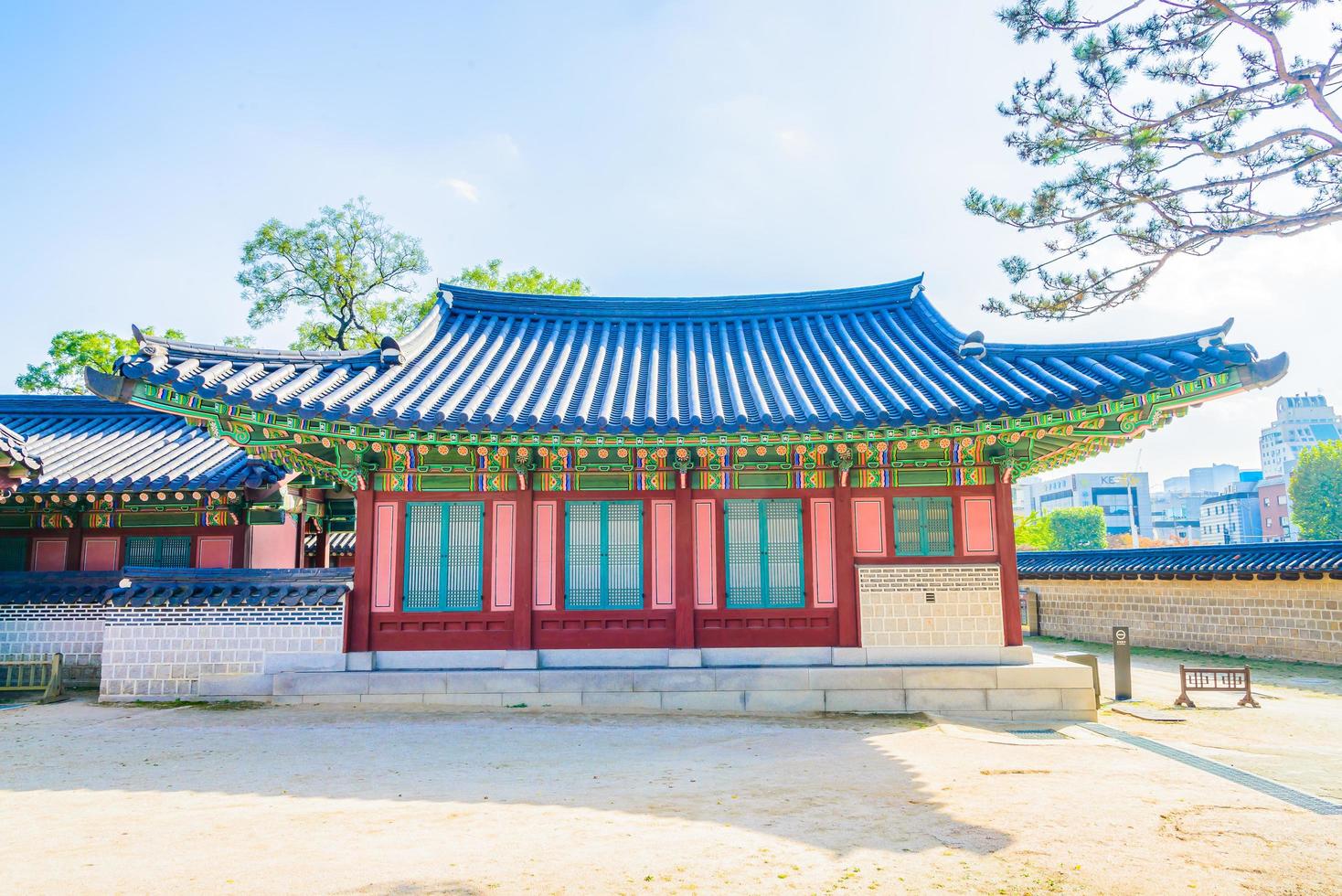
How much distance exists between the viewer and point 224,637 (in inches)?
456

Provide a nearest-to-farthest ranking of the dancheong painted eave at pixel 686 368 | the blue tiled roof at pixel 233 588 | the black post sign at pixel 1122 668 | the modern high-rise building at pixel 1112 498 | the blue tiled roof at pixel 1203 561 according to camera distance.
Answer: the dancheong painted eave at pixel 686 368
the blue tiled roof at pixel 233 588
the black post sign at pixel 1122 668
the blue tiled roof at pixel 1203 561
the modern high-rise building at pixel 1112 498

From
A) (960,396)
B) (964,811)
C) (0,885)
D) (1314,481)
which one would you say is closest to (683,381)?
(960,396)

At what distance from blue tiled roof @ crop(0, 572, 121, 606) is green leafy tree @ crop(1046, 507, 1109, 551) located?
209 ft

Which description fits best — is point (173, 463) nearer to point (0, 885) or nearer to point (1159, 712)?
point (0, 885)

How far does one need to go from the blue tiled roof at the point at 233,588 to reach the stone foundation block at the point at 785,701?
19.8ft

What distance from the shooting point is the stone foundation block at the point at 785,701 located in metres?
11.0

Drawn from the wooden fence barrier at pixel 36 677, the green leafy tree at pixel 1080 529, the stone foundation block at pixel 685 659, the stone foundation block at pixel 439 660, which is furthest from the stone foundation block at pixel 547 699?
the green leafy tree at pixel 1080 529

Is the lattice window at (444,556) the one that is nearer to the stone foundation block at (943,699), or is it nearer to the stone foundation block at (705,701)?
the stone foundation block at (705,701)

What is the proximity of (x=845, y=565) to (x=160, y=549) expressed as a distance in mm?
12354

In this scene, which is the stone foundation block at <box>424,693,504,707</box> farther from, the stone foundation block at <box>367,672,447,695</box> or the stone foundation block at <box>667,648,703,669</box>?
the stone foundation block at <box>667,648,703,669</box>

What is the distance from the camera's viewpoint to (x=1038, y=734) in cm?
998

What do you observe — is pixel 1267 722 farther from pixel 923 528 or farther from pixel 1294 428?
pixel 1294 428

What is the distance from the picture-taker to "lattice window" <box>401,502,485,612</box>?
1172 cm

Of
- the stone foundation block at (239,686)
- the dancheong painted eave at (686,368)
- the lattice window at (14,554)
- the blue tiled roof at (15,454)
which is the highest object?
the dancheong painted eave at (686,368)
